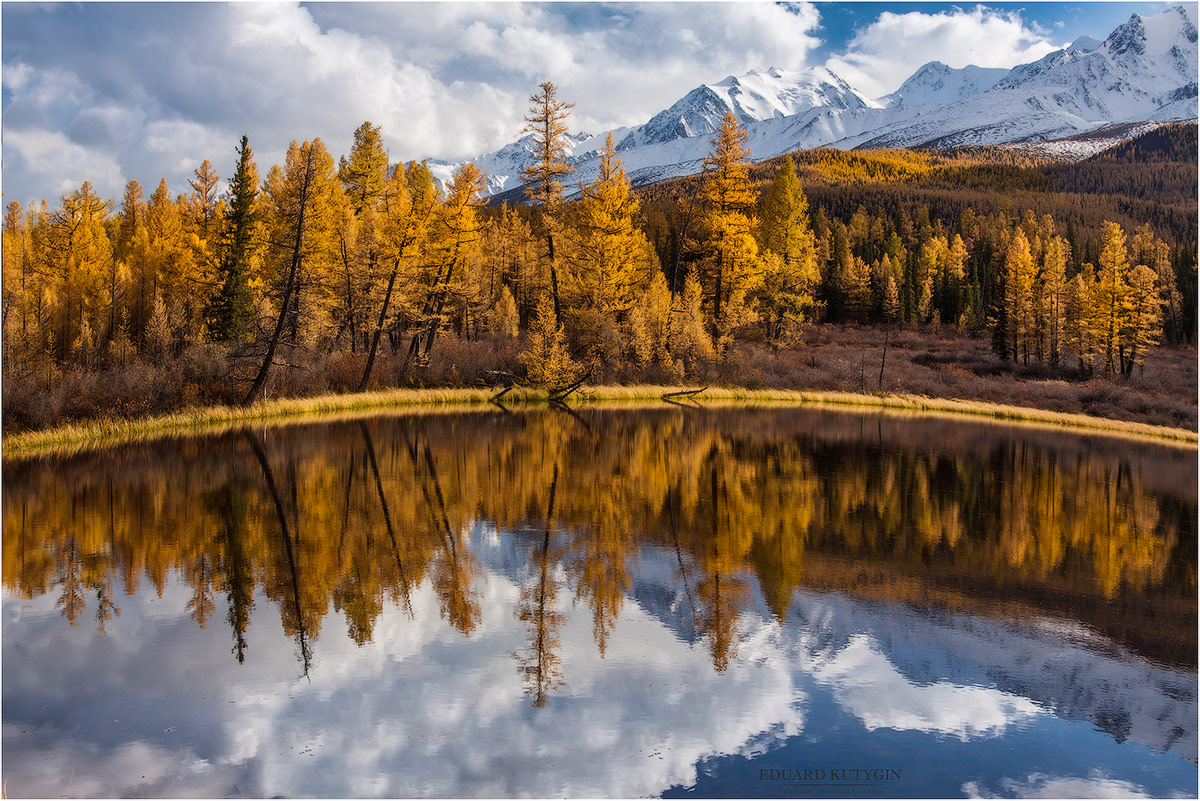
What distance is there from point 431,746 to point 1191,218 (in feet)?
629

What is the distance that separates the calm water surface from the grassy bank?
226 inches

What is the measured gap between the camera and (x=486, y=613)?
9117mm

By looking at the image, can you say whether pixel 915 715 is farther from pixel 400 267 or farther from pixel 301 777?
pixel 400 267

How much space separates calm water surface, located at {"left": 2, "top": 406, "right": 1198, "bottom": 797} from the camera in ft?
20.1

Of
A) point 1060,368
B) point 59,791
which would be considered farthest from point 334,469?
point 1060,368

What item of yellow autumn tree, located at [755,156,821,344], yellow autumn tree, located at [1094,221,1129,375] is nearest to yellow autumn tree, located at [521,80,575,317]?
yellow autumn tree, located at [755,156,821,344]

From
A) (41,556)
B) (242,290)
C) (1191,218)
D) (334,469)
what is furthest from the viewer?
(1191,218)

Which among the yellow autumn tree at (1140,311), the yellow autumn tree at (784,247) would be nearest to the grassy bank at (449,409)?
the yellow autumn tree at (784,247)

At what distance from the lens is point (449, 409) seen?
35.5m

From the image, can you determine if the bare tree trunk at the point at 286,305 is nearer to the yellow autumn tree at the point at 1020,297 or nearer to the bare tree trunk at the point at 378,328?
the bare tree trunk at the point at 378,328

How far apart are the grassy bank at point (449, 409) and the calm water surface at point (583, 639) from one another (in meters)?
5.73

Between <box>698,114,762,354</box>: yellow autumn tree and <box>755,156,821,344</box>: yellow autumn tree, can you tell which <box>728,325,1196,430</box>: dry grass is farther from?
<box>755,156,821,344</box>: yellow autumn tree

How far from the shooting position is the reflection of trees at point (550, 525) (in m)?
9.66

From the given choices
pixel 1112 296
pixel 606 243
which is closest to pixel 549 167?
pixel 606 243
